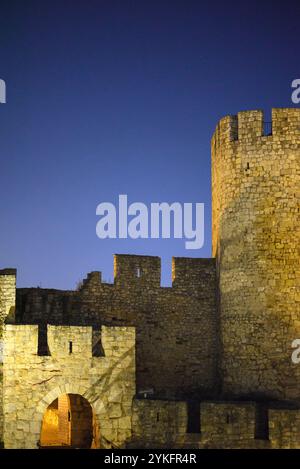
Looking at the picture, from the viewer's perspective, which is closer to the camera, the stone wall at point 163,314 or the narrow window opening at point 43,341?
the narrow window opening at point 43,341

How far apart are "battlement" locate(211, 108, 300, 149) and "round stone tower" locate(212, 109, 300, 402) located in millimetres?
24

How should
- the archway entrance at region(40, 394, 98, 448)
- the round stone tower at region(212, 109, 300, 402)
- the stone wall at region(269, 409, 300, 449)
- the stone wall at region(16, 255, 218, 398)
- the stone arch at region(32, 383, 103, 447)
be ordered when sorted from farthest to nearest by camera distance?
the stone wall at region(16, 255, 218, 398) → the archway entrance at region(40, 394, 98, 448) → the round stone tower at region(212, 109, 300, 402) → the stone arch at region(32, 383, 103, 447) → the stone wall at region(269, 409, 300, 449)

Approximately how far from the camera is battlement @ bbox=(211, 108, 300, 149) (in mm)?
21922

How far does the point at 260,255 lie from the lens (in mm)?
21578

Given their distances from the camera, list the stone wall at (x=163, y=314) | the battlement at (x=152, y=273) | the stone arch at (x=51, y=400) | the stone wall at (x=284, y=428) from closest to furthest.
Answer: the stone wall at (x=284, y=428) → the stone arch at (x=51, y=400) → the stone wall at (x=163, y=314) → the battlement at (x=152, y=273)

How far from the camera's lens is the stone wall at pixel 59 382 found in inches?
770

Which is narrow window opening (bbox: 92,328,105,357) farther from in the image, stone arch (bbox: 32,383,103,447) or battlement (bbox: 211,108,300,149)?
battlement (bbox: 211,108,300,149)

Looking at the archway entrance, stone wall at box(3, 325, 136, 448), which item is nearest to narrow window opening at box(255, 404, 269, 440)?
stone wall at box(3, 325, 136, 448)

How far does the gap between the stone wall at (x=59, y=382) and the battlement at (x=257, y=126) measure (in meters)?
6.25

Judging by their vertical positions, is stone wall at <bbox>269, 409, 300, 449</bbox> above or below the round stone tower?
below

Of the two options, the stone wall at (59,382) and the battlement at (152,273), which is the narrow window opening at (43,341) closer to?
the stone wall at (59,382)

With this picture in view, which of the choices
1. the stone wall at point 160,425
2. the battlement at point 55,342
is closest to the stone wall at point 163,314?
→ the battlement at point 55,342
